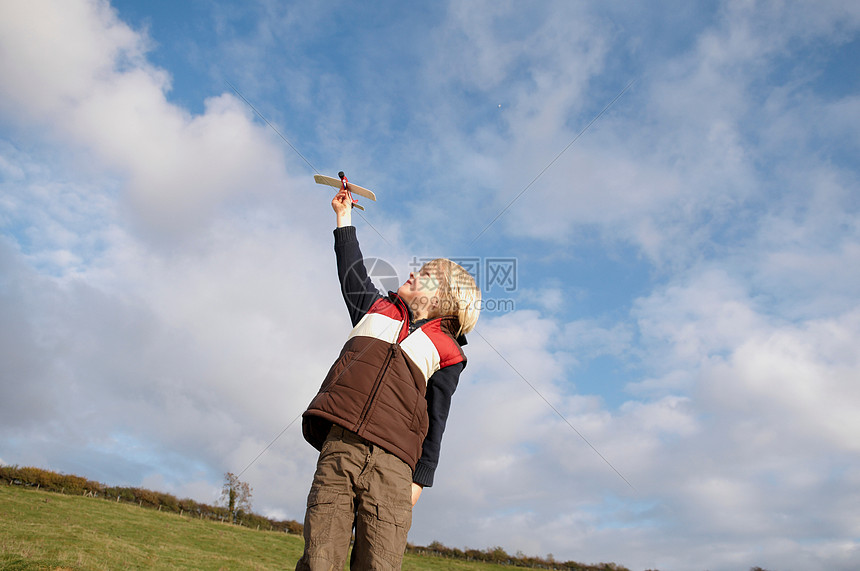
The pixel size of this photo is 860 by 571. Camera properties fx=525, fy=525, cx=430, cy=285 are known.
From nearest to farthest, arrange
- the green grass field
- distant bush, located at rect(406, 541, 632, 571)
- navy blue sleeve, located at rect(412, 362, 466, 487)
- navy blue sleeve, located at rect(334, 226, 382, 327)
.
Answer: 1. navy blue sleeve, located at rect(412, 362, 466, 487)
2. navy blue sleeve, located at rect(334, 226, 382, 327)
3. the green grass field
4. distant bush, located at rect(406, 541, 632, 571)

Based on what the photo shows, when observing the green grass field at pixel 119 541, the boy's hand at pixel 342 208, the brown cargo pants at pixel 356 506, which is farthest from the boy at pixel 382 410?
the green grass field at pixel 119 541

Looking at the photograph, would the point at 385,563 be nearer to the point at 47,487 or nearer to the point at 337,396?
the point at 337,396

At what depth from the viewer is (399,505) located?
2869 mm

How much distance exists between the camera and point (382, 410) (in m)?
2.97

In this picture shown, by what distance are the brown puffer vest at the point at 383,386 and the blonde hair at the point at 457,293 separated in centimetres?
31

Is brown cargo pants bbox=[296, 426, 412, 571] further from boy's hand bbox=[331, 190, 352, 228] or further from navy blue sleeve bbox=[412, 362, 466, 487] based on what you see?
boy's hand bbox=[331, 190, 352, 228]

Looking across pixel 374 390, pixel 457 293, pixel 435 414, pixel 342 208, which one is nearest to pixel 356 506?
pixel 374 390

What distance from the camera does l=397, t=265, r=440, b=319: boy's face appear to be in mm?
3672

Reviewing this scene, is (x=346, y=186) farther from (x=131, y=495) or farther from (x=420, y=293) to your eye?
(x=131, y=495)

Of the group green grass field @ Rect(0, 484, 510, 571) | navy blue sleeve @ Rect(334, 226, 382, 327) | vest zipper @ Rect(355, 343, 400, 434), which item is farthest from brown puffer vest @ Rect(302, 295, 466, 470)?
green grass field @ Rect(0, 484, 510, 571)

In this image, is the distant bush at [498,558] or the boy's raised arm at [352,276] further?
the distant bush at [498,558]

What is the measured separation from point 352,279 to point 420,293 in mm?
546

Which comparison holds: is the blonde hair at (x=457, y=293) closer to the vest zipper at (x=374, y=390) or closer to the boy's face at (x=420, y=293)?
the boy's face at (x=420, y=293)

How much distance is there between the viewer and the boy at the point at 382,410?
106 inches
